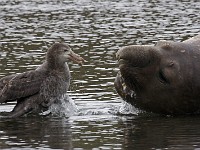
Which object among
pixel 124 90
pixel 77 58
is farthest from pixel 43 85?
pixel 124 90

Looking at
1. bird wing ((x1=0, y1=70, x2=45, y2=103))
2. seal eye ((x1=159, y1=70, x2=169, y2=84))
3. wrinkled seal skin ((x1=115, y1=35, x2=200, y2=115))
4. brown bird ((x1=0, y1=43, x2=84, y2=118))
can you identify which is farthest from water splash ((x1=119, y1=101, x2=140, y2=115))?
bird wing ((x1=0, y1=70, x2=45, y2=103))

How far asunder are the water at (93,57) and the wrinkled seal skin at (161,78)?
1.10ft

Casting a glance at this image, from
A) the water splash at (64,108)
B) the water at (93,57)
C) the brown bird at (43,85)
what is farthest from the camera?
the brown bird at (43,85)

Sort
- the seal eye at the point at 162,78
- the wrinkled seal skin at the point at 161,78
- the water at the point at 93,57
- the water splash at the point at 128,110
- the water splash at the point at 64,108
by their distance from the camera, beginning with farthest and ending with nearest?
the water splash at the point at 64,108, the water splash at the point at 128,110, the seal eye at the point at 162,78, the wrinkled seal skin at the point at 161,78, the water at the point at 93,57

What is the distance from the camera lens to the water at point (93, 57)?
519 inches

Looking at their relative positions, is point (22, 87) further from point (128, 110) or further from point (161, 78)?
point (161, 78)

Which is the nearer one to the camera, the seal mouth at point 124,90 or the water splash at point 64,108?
the seal mouth at point 124,90

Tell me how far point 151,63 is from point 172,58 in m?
0.43

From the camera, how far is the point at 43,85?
15.9 m

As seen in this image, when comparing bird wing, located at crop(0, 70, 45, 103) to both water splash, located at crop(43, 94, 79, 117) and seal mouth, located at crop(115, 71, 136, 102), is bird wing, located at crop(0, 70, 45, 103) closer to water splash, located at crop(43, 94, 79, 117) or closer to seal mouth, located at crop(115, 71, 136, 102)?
water splash, located at crop(43, 94, 79, 117)

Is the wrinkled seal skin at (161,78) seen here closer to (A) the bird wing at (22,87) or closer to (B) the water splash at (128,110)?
(B) the water splash at (128,110)

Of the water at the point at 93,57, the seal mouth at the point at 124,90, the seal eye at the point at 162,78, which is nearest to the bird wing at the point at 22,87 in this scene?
the water at the point at 93,57

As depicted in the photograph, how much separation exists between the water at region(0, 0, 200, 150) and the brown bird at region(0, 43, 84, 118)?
0.32 metres

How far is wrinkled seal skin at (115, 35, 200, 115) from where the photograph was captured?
1427cm
